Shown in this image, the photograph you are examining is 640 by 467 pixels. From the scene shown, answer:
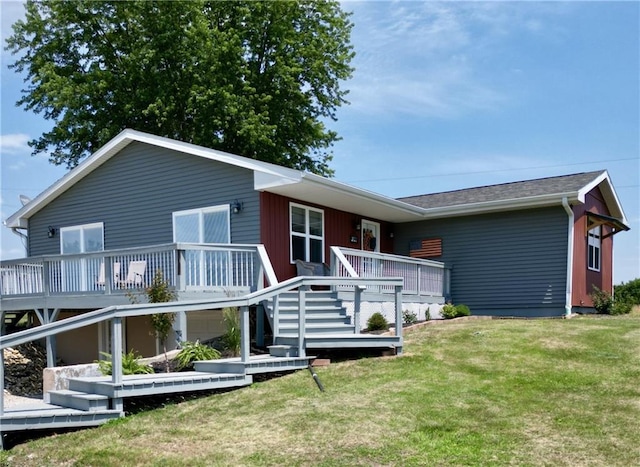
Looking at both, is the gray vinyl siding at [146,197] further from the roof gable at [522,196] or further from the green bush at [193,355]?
the roof gable at [522,196]

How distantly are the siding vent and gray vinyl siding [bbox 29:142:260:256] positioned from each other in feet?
20.6

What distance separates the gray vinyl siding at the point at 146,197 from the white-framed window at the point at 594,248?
975 centimetres

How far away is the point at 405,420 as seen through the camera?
22.5ft

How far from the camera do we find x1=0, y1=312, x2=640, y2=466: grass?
236 inches

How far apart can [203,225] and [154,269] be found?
2562mm

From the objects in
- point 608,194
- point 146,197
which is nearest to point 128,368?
point 146,197

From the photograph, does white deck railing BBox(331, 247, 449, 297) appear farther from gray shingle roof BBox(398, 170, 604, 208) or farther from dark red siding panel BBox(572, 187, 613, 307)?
dark red siding panel BBox(572, 187, 613, 307)

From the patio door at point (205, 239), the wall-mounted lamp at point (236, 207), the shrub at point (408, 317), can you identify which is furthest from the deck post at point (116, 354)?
the shrub at point (408, 317)

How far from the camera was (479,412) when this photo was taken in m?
7.09

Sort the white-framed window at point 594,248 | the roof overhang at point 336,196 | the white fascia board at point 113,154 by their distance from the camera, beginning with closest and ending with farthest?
1. the roof overhang at point 336,196
2. the white fascia board at point 113,154
3. the white-framed window at point 594,248

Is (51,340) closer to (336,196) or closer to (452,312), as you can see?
(336,196)

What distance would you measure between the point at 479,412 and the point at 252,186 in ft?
27.0

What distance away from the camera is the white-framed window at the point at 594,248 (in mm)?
17883

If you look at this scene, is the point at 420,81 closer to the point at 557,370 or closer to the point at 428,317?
the point at 428,317
